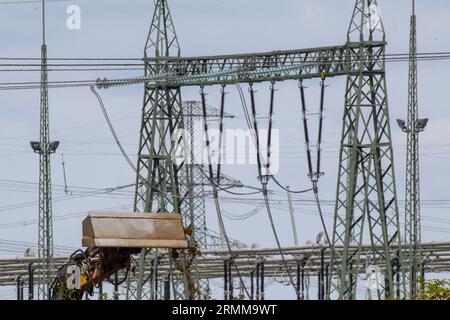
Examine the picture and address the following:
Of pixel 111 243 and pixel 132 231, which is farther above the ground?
pixel 132 231

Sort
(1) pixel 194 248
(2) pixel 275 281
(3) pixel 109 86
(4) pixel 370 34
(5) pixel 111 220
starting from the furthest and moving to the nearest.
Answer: (2) pixel 275 281, (3) pixel 109 86, (4) pixel 370 34, (1) pixel 194 248, (5) pixel 111 220

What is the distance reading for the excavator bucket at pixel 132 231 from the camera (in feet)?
142

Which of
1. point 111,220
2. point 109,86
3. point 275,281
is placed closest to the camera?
point 111,220

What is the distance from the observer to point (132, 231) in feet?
144

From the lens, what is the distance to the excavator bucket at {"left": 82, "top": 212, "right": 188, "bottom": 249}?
142 ft

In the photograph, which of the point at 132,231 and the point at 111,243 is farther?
the point at 132,231

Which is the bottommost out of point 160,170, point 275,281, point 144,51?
point 275,281

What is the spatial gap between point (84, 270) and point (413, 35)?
992 inches

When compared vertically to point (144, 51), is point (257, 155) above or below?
below

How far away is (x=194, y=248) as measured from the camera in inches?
1909
